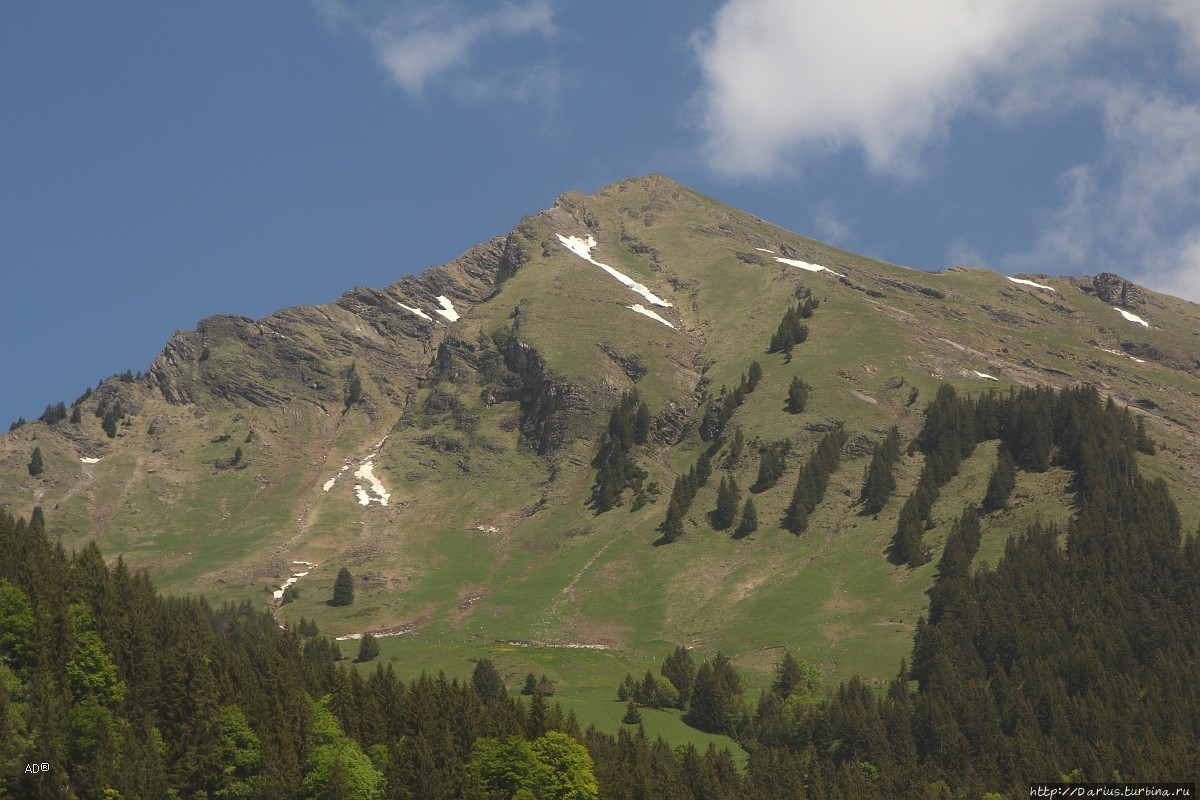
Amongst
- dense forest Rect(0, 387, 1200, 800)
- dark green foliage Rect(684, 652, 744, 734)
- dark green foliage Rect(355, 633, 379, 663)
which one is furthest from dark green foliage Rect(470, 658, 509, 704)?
dark green foliage Rect(684, 652, 744, 734)

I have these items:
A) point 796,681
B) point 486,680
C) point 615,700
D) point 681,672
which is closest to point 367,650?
point 486,680

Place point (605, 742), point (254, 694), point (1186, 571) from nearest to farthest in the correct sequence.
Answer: point (254, 694) < point (605, 742) < point (1186, 571)

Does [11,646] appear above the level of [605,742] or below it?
above

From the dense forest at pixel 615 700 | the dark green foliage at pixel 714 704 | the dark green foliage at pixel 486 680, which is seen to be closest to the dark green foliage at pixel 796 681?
the dense forest at pixel 615 700

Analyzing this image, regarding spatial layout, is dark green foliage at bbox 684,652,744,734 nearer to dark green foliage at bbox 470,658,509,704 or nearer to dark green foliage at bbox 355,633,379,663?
dark green foliage at bbox 470,658,509,704

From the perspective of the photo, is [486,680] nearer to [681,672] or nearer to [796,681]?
[681,672]

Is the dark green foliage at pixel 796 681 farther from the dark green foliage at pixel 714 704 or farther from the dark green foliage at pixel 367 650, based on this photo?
the dark green foliage at pixel 367 650

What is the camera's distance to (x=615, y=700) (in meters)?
176

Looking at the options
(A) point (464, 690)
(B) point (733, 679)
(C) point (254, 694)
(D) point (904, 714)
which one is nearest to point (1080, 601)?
(D) point (904, 714)

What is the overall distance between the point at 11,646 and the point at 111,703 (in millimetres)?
8908

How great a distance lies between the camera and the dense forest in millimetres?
95688

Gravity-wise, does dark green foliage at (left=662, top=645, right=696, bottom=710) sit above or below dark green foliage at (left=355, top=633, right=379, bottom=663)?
below

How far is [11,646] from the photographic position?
95.1m

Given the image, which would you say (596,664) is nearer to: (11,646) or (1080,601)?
(1080,601)
